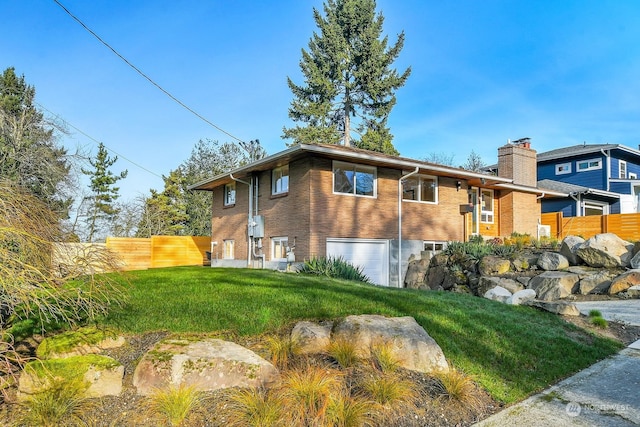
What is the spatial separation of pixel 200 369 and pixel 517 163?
20.4 meters

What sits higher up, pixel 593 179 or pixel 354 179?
pixel 593 179

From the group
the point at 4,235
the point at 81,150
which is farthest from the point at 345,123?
the point at 4,235

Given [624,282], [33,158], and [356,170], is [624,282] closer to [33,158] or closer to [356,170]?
[356,170]

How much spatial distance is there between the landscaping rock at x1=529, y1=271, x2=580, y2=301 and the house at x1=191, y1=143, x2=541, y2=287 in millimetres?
4369

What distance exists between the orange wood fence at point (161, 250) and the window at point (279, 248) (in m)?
8.12

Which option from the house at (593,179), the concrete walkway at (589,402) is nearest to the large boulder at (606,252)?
the concrete walkway at (589,402)

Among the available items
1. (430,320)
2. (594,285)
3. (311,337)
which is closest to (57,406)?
(311,337)

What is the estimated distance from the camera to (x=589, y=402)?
430cm

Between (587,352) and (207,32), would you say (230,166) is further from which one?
(587,352)

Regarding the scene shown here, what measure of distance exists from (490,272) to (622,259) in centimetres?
387

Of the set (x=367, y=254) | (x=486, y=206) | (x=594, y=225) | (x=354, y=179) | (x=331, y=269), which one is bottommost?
(x=331, y=269)

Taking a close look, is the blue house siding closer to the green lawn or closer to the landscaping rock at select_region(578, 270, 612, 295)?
the landscaping rock at select_region(578, 270, 612, 295)

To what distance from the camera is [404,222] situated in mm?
15375

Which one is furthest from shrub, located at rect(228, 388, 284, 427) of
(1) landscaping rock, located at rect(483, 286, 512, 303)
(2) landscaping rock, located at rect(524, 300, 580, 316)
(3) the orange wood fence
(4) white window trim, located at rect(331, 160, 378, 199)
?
(3) the orange wood fence
